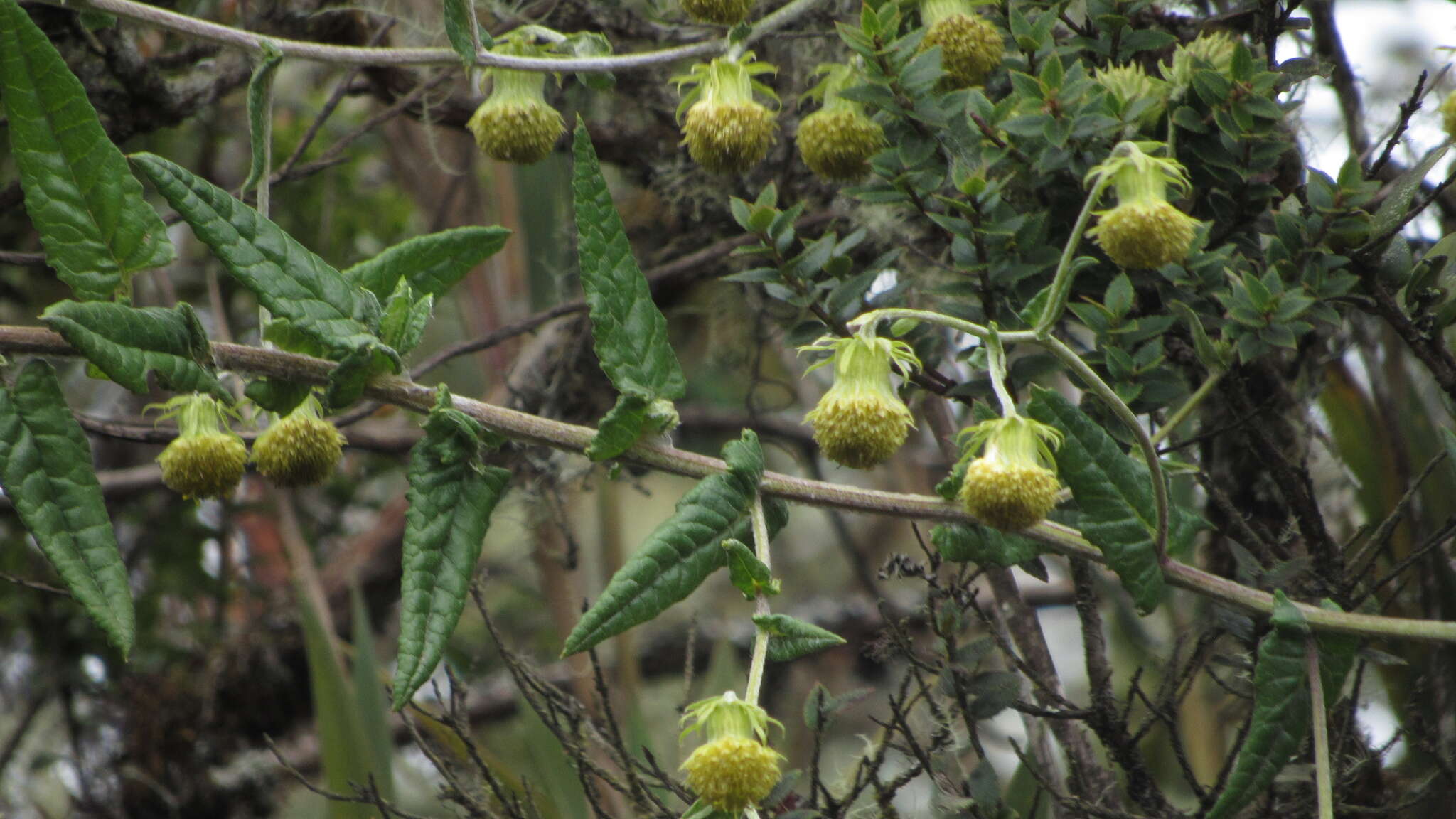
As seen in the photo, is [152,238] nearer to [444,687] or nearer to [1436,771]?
[1436,771]

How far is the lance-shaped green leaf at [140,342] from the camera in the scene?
0.46 metres

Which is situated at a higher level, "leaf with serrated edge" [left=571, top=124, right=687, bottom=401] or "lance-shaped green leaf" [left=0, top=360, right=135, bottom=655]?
"leaf with serrated edge" [left=571, top=124, right=687, bottom=401]

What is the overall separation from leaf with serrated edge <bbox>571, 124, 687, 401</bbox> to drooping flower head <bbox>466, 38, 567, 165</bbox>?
11cm

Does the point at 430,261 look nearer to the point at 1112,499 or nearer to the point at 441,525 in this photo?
the point at 441,525

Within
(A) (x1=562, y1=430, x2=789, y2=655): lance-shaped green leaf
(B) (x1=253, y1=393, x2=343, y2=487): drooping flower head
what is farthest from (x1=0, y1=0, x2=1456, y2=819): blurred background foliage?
(B) (x1=253, y1=393, x2=343, y2=487): drooping flower head

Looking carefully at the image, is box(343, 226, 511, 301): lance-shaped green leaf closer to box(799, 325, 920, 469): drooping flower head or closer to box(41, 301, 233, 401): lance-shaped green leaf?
box(41, 301, 233, 401): lance-shaped green leaf

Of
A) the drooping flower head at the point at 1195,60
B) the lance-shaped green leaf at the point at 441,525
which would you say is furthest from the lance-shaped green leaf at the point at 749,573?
the drooping flower head at the point at 1195,60

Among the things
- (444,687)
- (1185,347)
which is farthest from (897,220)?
(444,687)

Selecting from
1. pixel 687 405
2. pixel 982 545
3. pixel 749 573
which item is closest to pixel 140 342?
pixel 749 573

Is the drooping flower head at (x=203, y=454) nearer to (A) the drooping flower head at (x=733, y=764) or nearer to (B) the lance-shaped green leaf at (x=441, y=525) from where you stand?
(B) the lance-shaped green leaf at (x=441, y=525)

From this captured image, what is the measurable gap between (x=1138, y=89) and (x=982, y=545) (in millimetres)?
256

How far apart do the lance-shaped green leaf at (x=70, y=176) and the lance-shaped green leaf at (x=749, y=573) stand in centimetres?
29

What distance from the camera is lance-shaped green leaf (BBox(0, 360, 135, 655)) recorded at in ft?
1.61

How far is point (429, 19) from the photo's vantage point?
1.25 m
